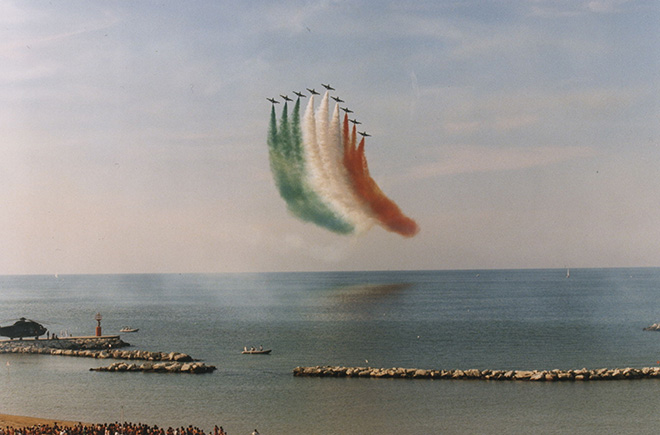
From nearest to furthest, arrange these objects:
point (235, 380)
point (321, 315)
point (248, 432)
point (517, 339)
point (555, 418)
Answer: point (248, 432), point (555, 418), point (235, 380), point (517, 339), point (321, 315)

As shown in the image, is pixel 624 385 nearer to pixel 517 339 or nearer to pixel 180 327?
pixel 517 339

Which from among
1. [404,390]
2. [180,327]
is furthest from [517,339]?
[180,327]

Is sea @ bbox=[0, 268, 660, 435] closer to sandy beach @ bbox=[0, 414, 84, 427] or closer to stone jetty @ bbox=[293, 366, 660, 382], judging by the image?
stone jetty @ bbox=[293, 366, 660, 382]

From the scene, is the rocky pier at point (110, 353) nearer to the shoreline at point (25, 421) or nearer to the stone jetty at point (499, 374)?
the stone jetty at point (499, 374)

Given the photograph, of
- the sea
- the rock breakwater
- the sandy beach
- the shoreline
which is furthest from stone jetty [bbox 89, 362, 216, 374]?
the sandy beach

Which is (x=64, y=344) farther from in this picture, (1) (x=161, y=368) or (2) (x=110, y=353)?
(1) (x=161, y=368)

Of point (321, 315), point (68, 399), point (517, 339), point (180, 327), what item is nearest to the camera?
point (68, 399)

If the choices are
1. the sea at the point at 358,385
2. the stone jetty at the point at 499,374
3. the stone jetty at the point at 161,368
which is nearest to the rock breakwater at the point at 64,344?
the sea at the point at 358,385
